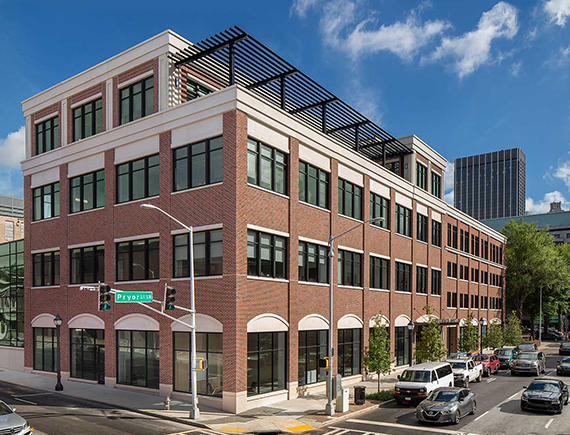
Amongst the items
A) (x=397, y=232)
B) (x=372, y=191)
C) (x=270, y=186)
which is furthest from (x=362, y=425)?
(x=397, y=232)

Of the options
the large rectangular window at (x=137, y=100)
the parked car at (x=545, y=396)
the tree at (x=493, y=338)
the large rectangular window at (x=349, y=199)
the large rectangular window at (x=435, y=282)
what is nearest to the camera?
the parked car at (x=545, y=396)

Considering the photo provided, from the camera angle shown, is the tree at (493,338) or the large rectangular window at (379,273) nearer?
the large rectangular window at (379,273)

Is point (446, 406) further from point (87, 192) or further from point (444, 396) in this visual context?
point (87, 192)

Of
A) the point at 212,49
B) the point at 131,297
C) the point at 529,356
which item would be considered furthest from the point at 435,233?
the point at 131,297

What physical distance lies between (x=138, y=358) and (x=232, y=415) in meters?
9.06

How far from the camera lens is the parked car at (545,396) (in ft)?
87.6

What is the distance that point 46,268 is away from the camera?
40.6 metres

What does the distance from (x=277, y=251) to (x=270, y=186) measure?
3827mm

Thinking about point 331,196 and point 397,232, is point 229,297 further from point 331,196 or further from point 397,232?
point 397,232

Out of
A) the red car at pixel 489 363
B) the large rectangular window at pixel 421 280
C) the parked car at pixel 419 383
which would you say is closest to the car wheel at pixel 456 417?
the parked car at pixel 419 383

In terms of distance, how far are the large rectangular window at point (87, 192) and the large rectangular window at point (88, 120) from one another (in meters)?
3.09

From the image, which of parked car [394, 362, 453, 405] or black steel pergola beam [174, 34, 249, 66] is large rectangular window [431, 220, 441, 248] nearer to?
parked car [394, 362, 453, 405]

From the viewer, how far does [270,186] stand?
3130 centimetres

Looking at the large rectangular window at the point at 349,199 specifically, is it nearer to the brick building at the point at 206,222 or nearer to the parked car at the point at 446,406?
the brick building at the point at 206,222
